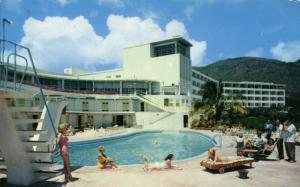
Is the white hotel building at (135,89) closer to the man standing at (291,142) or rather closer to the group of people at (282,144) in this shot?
the group of people at (282,144)

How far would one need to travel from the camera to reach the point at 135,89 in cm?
4675

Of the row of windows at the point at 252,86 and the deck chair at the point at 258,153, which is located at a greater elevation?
the row of windows at the point at 252,86

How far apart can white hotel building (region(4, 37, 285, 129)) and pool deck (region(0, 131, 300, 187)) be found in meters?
24.2

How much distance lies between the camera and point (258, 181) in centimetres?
883

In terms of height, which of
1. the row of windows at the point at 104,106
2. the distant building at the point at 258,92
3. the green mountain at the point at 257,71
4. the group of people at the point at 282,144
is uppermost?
the green mountain at the point at 257,71

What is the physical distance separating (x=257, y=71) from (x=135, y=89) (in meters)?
148

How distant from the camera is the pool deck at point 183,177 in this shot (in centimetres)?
862

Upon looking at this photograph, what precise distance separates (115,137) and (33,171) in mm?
18510

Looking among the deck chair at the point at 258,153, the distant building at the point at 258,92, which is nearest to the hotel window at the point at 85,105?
the deck chair at the point at 258,153

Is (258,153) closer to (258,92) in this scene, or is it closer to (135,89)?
(135,89)

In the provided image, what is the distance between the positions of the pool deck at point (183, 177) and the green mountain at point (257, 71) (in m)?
151

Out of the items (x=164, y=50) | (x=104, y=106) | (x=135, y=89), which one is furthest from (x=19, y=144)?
(x=164, y=50)

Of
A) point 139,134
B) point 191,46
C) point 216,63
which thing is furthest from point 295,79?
point 139,134

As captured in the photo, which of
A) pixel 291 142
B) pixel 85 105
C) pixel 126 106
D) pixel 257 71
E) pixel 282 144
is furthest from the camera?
pixel 257 71
